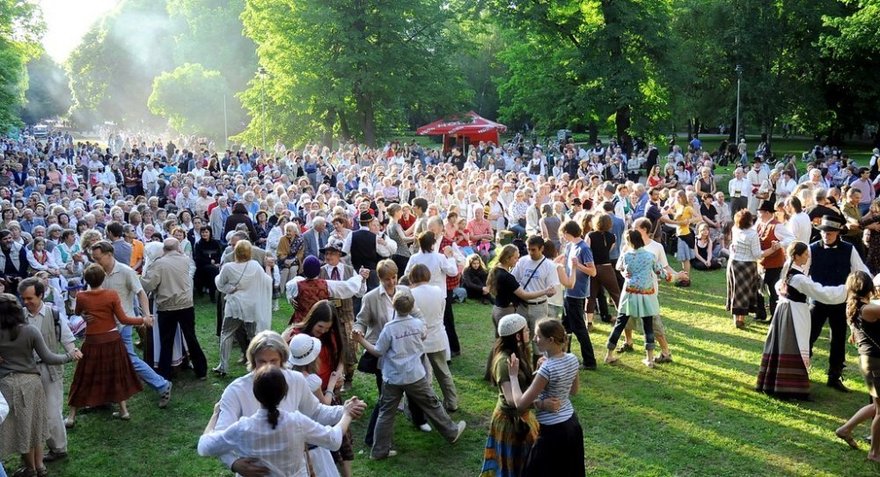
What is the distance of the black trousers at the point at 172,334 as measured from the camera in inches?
322

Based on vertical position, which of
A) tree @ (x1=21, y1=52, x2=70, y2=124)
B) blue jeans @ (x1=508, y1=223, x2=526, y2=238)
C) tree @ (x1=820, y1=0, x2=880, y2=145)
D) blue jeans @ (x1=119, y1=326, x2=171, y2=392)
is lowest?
blue jeans @ (x1=119, y1=326, x2=171, y2=392)

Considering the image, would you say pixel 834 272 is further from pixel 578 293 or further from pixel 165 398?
pixel 165 398

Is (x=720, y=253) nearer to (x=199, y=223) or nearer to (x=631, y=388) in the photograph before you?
(x=631, y=388)

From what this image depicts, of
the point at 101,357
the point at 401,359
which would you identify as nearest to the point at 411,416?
the point at 401,359

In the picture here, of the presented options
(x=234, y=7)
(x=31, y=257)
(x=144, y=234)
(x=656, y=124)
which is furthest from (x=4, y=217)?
(x=234, y=7)

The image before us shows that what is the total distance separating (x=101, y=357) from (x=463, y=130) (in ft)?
Answer: 98.2

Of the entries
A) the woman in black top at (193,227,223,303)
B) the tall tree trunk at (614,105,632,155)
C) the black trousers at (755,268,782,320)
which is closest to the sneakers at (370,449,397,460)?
the woman in black top at (193,227,223,303)

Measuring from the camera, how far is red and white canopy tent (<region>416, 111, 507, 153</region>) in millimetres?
36250

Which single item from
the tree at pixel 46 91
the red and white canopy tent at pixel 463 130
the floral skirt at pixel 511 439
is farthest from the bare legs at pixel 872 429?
the tree at pixel 46 91

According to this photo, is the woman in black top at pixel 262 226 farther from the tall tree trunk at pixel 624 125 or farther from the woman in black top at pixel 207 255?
the tall tree trunk at pixel 624 125

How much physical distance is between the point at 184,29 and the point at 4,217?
165ft

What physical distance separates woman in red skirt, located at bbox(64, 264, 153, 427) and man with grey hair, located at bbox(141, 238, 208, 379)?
2.49 ft

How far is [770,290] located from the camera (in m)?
10.5

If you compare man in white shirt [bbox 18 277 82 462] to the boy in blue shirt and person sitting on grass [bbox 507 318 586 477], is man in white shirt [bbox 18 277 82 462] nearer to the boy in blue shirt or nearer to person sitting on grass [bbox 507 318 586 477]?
person sitting on grass [bbox 507 318 586 477]
